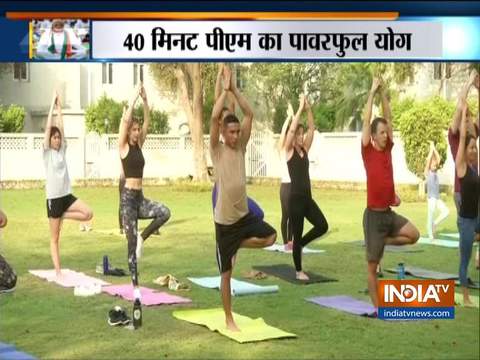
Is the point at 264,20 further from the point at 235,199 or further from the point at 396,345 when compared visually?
the point at 396,345

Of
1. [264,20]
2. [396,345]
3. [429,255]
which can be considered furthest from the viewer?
[429,255]

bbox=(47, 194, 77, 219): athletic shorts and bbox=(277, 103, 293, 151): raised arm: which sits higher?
bbox=(277, 103, 293, 151): raised arm

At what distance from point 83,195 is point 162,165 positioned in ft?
1.81

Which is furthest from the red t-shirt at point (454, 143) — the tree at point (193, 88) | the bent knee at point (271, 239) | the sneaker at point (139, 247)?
the sneaker at point (139, 247)

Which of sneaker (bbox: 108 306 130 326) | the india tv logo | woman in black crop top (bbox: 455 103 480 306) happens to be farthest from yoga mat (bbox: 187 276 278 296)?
woman in black crop top (bbox: 455 103 480 306)

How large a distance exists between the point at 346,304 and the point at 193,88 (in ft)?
5.70

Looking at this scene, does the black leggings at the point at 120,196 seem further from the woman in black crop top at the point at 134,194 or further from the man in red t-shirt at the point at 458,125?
the man in red t-shirt at the point at 458,125

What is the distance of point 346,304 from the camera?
5.36 m

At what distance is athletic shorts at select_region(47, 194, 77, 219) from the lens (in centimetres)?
520

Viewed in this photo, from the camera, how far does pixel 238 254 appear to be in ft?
17.0

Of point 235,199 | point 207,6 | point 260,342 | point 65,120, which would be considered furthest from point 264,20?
point 260,342

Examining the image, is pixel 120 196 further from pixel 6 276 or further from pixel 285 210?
pixel 285 210

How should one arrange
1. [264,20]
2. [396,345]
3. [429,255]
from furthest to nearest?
[429,255] < [396,345] < [264,20]

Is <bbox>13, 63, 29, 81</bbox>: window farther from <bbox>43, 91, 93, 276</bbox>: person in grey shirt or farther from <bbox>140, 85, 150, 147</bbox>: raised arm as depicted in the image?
<bbox>140, 85, 150, 147</bbox>: raised arm
